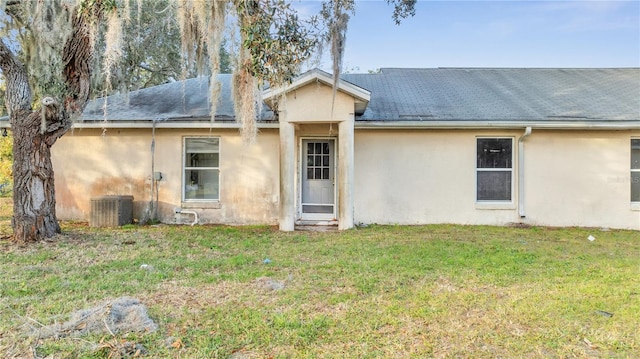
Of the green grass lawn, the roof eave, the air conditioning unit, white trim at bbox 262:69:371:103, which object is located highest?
white trim at bbox 262:69:371:103

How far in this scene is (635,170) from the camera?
8.78 m

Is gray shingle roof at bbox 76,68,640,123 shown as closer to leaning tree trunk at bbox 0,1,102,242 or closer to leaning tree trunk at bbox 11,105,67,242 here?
leaning tree trunk at bbox 0,1,102,242

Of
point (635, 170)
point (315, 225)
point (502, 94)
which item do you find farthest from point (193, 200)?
point (635, 170)

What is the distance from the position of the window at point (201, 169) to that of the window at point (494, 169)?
6.52 meters

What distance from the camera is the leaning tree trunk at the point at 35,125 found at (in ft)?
21.0

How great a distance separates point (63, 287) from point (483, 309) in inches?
179

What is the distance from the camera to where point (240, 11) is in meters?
4.70

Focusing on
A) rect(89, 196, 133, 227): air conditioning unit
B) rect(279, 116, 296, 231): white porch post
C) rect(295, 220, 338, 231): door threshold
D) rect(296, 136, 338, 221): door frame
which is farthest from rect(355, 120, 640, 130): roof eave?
rect(89, 196, 133, 227): air conditioning unit

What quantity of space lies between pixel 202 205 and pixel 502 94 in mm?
8613

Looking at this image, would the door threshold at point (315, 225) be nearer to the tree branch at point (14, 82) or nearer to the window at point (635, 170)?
the tree branch at point (14, 82)

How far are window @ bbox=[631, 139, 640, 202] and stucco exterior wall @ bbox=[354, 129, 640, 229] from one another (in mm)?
220

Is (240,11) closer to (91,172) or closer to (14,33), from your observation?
(14,33)

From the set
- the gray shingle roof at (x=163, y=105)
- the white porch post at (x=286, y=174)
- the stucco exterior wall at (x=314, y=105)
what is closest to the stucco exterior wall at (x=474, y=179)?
the stucco exterior wall at (x=314, y=105)

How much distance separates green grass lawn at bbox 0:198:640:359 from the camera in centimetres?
286
